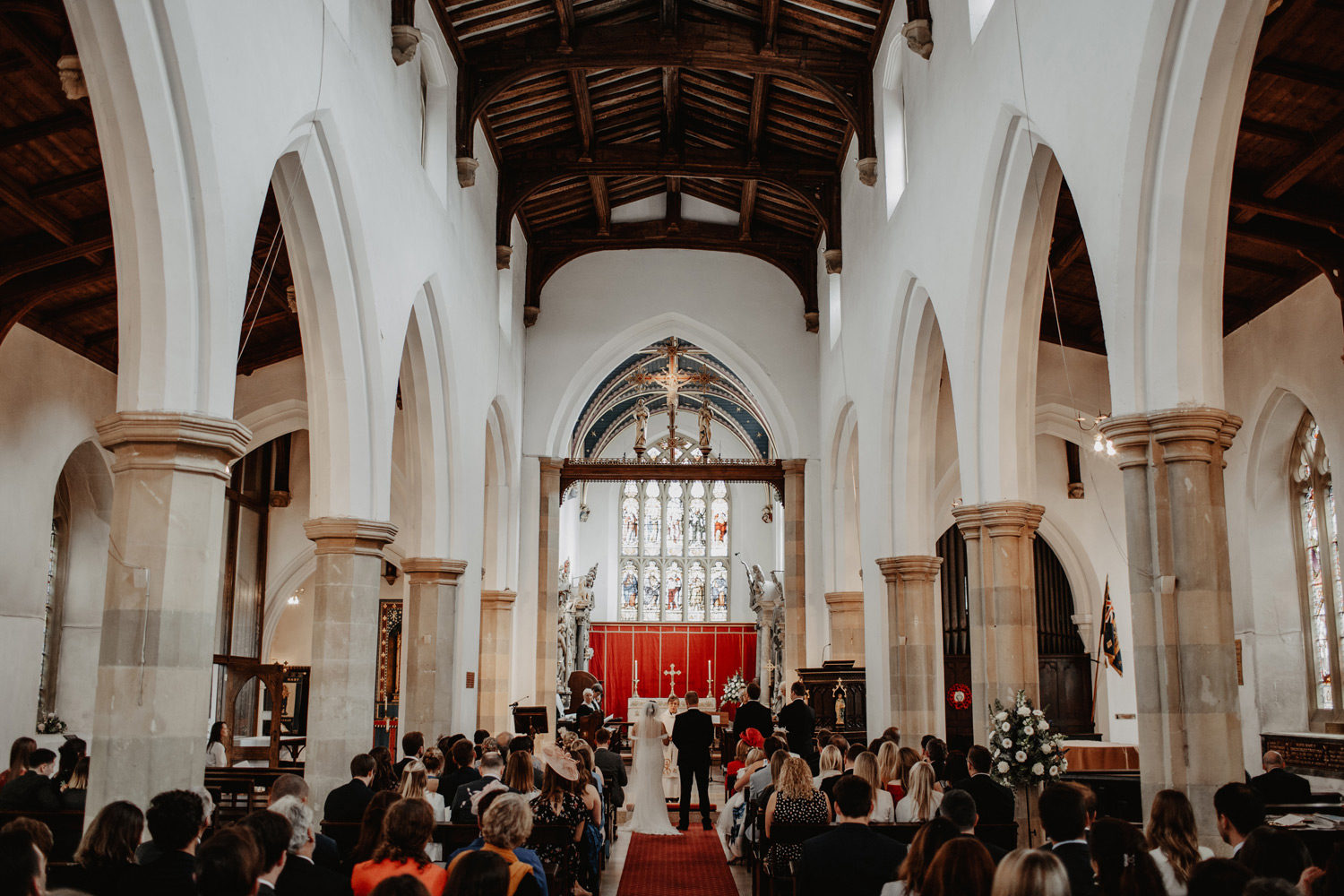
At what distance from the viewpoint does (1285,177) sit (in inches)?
371

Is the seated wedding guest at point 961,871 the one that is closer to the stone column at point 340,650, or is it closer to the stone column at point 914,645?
the stone column at point 340,650

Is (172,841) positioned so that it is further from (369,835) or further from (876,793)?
(876,793)

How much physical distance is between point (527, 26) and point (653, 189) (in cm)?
543

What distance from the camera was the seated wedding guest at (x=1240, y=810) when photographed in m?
3.90

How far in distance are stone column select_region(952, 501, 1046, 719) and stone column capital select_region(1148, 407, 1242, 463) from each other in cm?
266

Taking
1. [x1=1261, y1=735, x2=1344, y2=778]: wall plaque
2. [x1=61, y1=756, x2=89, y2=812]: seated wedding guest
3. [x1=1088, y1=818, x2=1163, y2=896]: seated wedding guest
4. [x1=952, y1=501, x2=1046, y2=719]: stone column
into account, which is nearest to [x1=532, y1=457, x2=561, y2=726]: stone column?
[x1=952, y1=501, x2=1046, y2=719]: stone column

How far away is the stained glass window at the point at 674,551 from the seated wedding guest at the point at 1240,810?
28590 millimetres

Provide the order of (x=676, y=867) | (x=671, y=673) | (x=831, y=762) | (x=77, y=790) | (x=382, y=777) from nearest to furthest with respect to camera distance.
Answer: (x=382, y=777)
(x=77, y=790)
(x=831, y=762)
(x=676, y=867)
(x=671, y=673)

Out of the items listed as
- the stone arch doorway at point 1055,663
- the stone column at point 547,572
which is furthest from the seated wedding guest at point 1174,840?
the stone column at point 547,572

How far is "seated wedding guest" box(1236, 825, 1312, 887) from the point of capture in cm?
323

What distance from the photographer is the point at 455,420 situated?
40.9ft

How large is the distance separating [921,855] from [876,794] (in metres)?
3.09

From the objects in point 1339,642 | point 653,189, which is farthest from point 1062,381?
point 653,189

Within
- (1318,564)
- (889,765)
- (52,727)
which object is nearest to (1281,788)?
(889,765)
